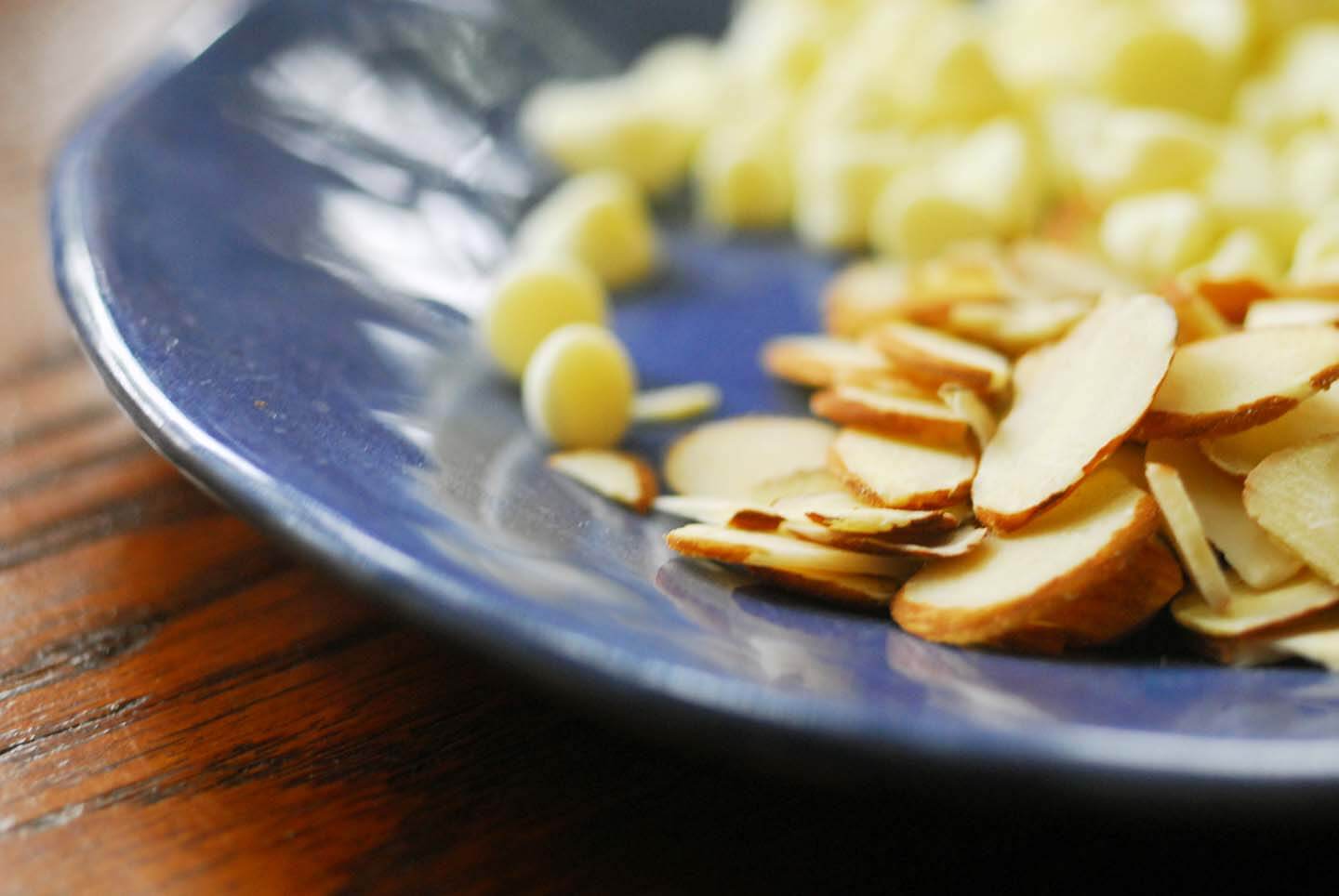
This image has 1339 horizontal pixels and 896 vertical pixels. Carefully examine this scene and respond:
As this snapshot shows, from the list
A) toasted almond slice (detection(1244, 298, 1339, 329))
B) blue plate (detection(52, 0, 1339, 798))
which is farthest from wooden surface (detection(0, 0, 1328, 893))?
toasted almond slice (detection(1244, 298, 1339, 329))

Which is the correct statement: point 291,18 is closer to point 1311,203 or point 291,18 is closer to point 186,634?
point 186,634

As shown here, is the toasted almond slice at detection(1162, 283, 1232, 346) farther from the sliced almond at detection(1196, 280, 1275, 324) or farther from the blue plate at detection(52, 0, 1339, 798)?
the blue plate at detection(52, 0, 1339, 798)

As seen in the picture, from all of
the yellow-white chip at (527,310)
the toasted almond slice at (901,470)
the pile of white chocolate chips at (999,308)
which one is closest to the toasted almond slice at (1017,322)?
the pile of white chocolate chips at (999,308)

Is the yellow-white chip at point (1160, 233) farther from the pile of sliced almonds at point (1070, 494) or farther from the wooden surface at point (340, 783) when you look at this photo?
the wooden surface at point (340, 783)

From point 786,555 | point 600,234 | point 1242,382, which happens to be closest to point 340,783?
point 786,555

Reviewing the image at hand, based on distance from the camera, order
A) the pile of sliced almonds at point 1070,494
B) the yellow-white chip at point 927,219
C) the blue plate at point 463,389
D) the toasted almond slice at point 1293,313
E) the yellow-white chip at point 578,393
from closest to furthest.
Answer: the blue plate at point 463,389 < the pile of sliced almonds at point 1070,494 < the toasted almond slice at point 1293,313 < the yellow-white chip at point 578,393 < the yellow-white chip at point 927,219

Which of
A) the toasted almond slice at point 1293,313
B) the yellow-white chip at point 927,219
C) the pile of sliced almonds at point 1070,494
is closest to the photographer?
the pile of sliced almonds at point 1070,494
